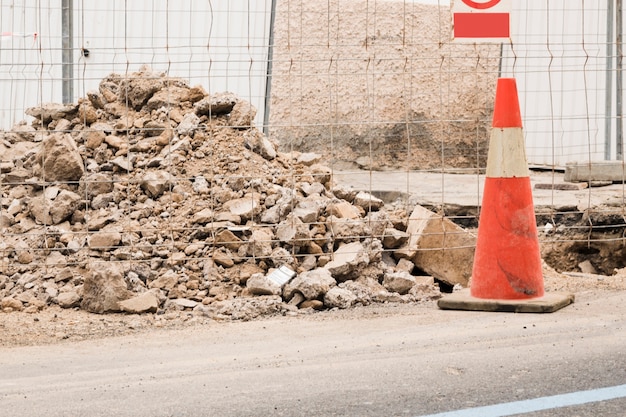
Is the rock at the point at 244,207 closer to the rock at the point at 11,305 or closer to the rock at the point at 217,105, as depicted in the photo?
the rock at the point at 217,105

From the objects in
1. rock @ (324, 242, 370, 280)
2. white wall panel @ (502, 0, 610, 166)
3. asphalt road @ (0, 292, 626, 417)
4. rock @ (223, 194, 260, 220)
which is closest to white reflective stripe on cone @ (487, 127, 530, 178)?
asphalt road @ (0, 292, 626, 417)

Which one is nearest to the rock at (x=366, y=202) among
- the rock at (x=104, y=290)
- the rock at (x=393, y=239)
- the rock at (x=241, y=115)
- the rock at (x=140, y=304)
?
the rock at (x=393, y=239)

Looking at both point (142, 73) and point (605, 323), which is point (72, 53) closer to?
point (142, 73)

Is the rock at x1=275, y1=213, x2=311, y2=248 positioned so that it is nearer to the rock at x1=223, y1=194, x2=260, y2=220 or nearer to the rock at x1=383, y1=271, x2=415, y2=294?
the rock at x1=223, y1=194, x2=260, y2=220

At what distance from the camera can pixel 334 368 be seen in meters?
5.46

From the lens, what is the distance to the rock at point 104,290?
7215 millimetres

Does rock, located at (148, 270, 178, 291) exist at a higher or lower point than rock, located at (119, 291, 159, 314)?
higher

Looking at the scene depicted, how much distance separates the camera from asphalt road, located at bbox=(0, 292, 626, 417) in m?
4.74

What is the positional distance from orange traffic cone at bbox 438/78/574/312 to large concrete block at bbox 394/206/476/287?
120 cm

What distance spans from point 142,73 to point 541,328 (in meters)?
4.54

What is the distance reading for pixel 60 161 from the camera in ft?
27.9

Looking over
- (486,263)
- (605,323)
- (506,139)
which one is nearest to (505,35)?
(506,139)

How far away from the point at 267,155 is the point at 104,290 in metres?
2.26

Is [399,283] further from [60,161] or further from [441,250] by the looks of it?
[60,161]
